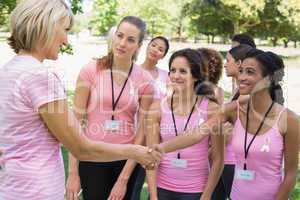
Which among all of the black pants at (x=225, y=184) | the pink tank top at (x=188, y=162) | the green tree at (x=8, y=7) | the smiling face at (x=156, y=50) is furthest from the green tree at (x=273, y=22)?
the pink tank top at (x=188, y=162)

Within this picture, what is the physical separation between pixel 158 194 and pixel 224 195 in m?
1.00

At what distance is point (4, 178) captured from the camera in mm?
2154

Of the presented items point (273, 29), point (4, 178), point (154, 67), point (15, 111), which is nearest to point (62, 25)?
point (15, 111)

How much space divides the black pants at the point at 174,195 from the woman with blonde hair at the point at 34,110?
1.18m

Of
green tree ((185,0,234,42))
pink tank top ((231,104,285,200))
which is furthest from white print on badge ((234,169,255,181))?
green tree ((185,0,234,42))

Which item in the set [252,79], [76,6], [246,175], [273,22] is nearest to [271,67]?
[252,79]

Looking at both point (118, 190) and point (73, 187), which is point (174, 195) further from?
point (73, 187)

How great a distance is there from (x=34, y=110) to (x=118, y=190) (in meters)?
1.41

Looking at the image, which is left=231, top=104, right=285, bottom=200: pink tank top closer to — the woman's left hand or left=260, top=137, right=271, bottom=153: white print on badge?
left=260, top=137, right=271, bottom=153: white print on badge

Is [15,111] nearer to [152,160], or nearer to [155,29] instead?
[152,160]

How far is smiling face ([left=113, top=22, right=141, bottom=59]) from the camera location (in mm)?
3438

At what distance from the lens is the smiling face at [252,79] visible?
3.10 metres

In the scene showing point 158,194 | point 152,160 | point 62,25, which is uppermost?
point 62,25

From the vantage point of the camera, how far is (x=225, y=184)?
3.96m
